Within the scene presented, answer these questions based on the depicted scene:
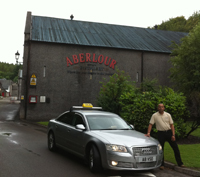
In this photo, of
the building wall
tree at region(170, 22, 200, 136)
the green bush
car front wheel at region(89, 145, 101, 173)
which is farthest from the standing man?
the building wall

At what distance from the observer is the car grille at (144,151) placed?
6293mm

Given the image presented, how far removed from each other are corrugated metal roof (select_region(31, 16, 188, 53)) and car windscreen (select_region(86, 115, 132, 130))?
641 inches

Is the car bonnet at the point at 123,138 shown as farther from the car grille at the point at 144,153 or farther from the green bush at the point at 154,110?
the green bush at the point at 154,110

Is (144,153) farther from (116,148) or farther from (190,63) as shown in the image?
(190,63)

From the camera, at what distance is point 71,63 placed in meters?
23.4

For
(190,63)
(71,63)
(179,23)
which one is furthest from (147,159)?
(179,23)

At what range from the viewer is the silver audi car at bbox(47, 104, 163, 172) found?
6215mm

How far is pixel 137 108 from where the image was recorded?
12695mm

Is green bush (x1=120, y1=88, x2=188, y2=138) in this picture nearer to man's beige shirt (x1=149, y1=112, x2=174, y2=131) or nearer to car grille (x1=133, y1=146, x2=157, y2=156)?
man's beige shirt (x1=149, y1=112, x2=174, y2=131)

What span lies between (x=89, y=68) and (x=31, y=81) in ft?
16.9

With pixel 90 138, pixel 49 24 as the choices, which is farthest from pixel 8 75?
pixel 90 138

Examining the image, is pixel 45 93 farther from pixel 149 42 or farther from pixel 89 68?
pixel 149 42

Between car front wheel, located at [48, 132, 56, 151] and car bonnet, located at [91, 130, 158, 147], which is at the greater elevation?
car bonnet, located at [91, 130, 158, 147]

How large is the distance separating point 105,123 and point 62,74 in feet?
52.1
